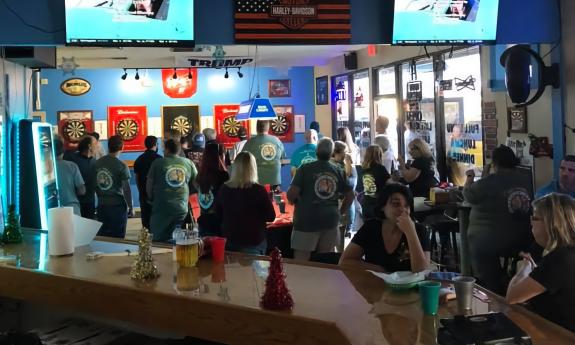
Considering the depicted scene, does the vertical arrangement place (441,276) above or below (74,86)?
below

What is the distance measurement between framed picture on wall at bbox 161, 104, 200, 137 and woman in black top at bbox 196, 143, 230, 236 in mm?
5647

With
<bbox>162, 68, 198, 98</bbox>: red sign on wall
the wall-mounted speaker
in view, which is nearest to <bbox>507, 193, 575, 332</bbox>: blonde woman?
the wall-mounted speaker

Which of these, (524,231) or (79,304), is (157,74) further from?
(79,304)

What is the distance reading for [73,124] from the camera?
10.6 m

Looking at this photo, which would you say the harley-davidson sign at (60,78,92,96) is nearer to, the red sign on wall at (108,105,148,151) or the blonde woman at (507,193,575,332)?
the red sign on wall at (108,105,148,151)

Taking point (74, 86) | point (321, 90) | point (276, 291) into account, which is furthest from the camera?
point (321, 90)

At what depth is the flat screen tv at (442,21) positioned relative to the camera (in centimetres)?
461

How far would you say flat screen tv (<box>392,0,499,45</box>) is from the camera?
15.1ft

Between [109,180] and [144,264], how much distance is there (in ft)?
11.8

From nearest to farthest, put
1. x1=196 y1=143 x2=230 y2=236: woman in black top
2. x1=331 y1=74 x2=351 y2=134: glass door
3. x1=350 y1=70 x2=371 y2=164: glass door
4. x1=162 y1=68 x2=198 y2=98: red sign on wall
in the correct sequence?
x1=196 y1=143 x2=230 y2=236: woman in black top → x1=350 y1=70 x2=371 y2=164: glass door → x1=331 y1=74 x2=351 y2=134: glass door → x1=162 y1=68 x2=198 y2=98: red sign on wall

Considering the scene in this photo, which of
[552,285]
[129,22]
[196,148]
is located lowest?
[552,285]

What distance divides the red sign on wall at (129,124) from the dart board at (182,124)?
1.72 feet

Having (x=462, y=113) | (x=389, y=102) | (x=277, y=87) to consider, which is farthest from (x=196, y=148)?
(x=277, y=87)

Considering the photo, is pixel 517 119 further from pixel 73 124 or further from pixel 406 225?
pixel 73 124
